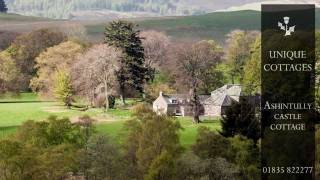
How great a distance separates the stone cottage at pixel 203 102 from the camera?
83062 millimetres

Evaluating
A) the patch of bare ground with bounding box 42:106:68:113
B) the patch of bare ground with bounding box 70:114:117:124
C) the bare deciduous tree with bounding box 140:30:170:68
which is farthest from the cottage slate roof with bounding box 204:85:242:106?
the bare deciduous tree with bounding box 140:30:170:68

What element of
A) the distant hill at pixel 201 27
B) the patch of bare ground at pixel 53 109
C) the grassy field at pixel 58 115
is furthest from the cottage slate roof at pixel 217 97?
the distant hill at pixel 201 27

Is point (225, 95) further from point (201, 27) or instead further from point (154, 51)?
point (201, 27)

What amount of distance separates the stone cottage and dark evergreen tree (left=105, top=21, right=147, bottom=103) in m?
7.53

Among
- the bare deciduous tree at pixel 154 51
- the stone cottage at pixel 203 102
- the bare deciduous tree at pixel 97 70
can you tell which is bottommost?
the stone cottage at pixel 203 102

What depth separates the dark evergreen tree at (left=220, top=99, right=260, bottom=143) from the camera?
5575 centimetres

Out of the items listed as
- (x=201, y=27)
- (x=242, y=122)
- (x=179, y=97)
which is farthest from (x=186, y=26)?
(x=242, y=122)

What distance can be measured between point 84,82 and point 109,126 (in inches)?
731

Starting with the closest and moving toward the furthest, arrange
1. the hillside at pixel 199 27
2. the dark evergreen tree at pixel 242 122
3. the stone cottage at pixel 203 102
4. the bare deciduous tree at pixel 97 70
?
1. the dark evergreen tree at pixel 242 122
2. the stone cottage at pixel 203 102
3. the bare deciduous tree at pixel 97 70
4. the hillside at pixel 199 27

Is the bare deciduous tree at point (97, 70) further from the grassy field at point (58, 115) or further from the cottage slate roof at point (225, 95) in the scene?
the cottage slate roof at point (225, 95)

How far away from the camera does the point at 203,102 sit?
85.1m

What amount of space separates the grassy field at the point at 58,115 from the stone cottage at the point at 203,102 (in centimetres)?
340

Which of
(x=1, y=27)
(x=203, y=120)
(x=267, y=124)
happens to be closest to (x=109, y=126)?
(x=203, y=120)

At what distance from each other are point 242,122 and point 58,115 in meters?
28.5
